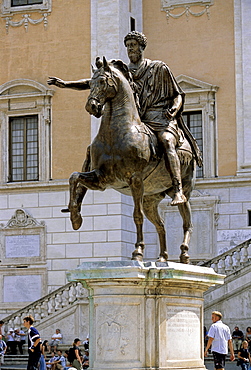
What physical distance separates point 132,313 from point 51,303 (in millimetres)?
16009

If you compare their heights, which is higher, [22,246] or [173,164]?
[22,246]

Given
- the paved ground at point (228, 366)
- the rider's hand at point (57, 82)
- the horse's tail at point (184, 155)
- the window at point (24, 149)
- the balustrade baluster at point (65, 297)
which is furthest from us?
the window at point (24, 149)

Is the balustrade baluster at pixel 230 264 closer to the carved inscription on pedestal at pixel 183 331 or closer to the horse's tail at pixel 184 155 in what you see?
the horse's tail at pixel 184 155

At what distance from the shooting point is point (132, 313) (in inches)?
450

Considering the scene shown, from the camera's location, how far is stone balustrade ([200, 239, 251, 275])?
2548 cm

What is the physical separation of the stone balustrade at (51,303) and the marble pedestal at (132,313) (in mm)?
15259

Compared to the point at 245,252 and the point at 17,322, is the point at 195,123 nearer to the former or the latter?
the point at 245,252

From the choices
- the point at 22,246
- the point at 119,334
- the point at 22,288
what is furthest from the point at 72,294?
the point at 119,334

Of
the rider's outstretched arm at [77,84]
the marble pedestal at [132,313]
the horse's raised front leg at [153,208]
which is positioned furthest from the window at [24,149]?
the marble pedestal at [132,313]

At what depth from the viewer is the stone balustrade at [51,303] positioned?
27000 mm

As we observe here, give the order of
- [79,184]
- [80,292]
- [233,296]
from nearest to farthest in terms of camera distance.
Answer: [79,184] → [233,296] → [80,292]

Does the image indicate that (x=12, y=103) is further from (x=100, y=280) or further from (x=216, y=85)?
(x=100, y=280)

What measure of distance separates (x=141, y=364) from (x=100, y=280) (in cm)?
115

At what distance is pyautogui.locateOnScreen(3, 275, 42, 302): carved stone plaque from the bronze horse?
1754 cm
